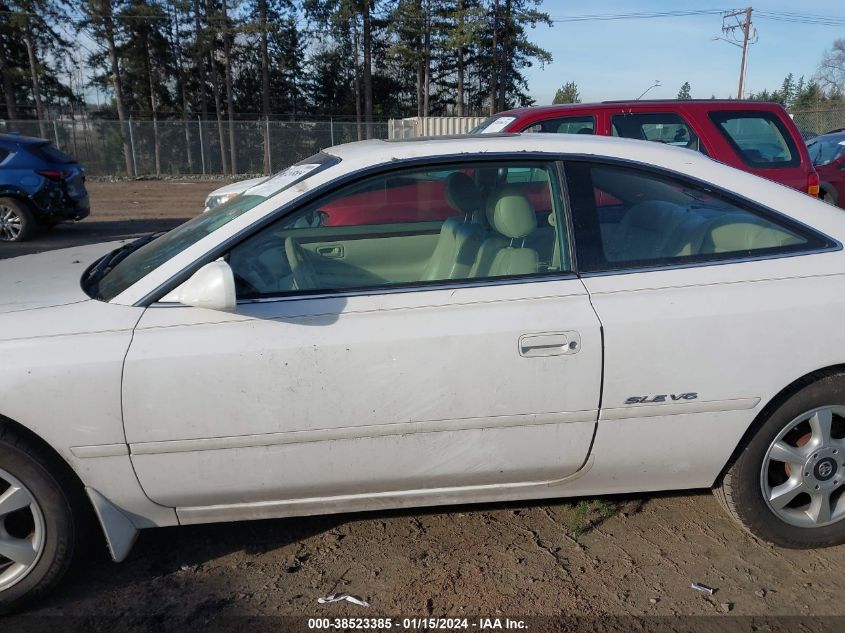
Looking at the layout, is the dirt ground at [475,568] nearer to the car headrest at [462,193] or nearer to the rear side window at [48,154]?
the car headrest at [462,193]

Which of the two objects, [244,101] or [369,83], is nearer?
[369,83]

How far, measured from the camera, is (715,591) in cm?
254

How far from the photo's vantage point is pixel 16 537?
2467 millimetres

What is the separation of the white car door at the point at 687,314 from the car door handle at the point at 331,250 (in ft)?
4.28

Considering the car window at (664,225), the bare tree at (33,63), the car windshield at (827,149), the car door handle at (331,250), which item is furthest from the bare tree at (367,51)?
the car window at (664,225)

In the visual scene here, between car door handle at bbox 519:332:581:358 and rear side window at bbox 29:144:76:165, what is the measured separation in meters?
10.5

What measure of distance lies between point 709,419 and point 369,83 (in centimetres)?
3515

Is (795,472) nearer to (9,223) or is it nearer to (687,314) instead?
(687,314)

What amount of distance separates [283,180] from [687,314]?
1651 millimetres

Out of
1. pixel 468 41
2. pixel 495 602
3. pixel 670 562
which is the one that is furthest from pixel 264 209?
pixel 468 41

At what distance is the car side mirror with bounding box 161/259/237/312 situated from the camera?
7.37ft

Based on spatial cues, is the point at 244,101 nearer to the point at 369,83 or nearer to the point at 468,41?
the point at 369,83

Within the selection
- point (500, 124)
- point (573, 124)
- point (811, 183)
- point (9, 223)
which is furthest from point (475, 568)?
point (9, 223)

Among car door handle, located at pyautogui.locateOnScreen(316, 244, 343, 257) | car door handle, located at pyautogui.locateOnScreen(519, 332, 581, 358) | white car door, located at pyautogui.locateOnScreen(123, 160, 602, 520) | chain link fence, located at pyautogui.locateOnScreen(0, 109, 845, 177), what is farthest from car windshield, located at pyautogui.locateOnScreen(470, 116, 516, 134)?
chain link fence, located at pyautogui.locateOnScreen(0, 109, 845, 177)
